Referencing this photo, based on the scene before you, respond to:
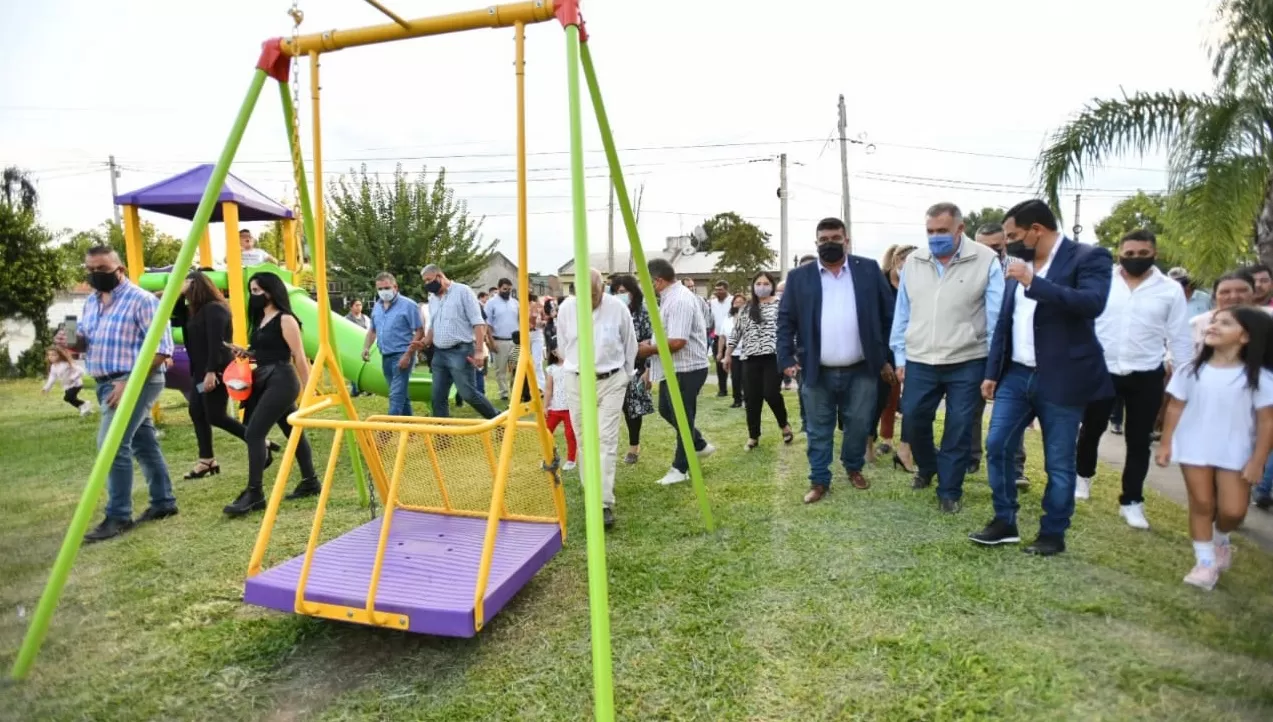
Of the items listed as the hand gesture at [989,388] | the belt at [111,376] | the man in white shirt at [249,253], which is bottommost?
the hand gesture at [989,388]

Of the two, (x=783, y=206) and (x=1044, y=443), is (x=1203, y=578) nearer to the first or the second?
(x=1044, y=443)

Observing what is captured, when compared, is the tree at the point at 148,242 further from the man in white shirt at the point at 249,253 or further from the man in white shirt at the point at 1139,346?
the man in white shirt at the point at 1139,346

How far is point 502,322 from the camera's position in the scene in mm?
11203

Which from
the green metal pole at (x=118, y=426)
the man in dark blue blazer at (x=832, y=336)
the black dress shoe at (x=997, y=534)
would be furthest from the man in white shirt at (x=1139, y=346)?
the green metal pole at (x=118, y=426)

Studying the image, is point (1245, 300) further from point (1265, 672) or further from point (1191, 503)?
point (1265, 672)

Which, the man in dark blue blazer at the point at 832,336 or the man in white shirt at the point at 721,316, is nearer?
the man in dark blue blazer at the point at 832,336

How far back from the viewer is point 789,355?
533 centimetres

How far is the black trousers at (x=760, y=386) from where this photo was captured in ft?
23.1

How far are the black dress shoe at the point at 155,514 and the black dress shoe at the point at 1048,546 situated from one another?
227 inches

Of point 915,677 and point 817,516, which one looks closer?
point 915,677

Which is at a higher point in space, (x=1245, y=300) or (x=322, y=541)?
(x=1245, y=300)

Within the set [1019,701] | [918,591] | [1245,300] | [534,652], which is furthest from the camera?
[1245,300]

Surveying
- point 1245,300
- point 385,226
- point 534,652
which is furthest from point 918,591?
point 385,226

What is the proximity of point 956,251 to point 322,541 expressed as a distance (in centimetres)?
447
